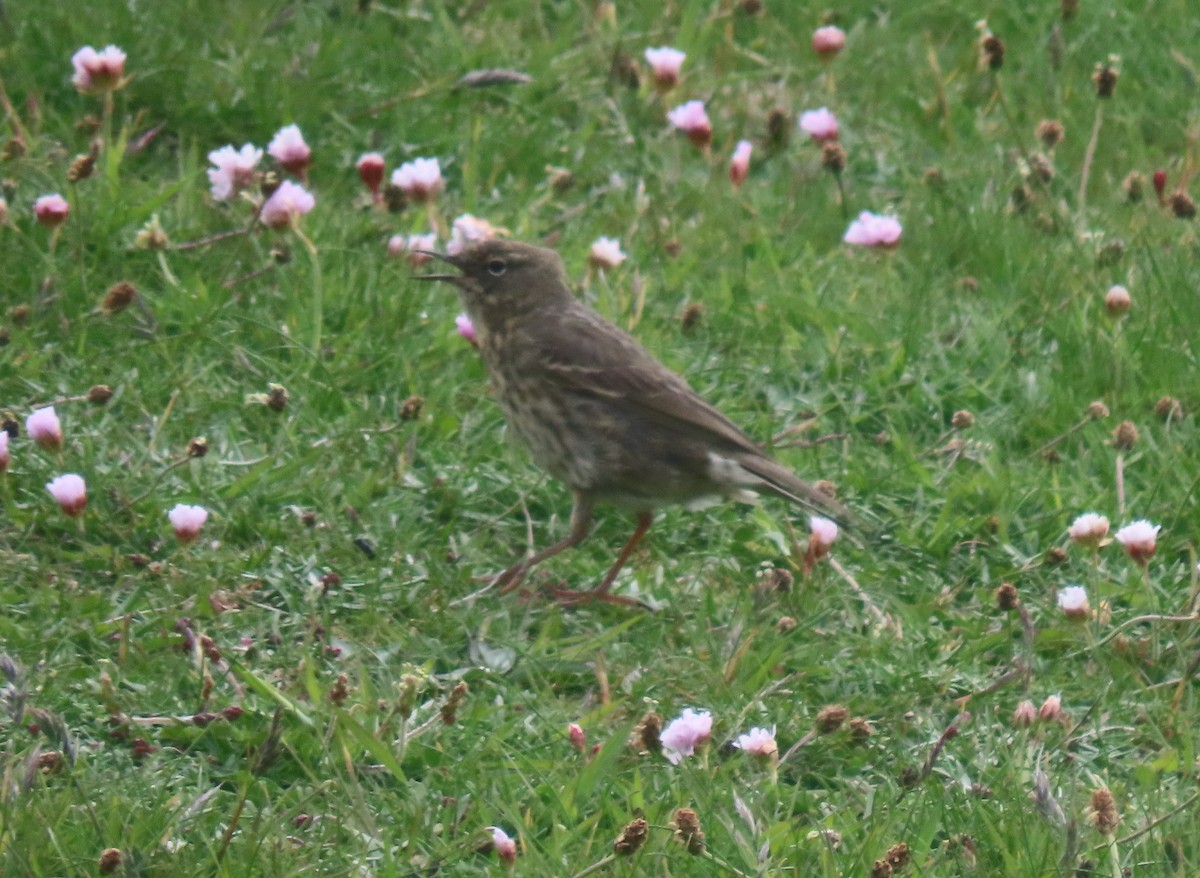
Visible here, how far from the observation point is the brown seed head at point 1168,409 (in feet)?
22.9

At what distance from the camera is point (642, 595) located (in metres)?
6.33

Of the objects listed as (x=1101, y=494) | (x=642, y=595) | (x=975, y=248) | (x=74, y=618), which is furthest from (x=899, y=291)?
(x=74, y=618)

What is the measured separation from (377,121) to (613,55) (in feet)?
4.10

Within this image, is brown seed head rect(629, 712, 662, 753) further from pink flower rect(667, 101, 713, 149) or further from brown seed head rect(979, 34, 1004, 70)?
brown seed head rect(979, 34, 1004, 70)

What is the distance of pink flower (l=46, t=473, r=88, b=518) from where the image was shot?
5801mm

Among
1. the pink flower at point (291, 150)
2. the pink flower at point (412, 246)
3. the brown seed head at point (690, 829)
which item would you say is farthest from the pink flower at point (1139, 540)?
the pink flower at point (291, 150)

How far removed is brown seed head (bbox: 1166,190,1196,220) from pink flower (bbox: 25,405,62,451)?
4331 mm

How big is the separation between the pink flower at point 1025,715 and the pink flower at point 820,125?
378 cm

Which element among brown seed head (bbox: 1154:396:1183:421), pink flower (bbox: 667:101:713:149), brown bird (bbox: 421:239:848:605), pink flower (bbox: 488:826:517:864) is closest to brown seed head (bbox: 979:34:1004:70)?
pink flower (bbox: 667:101:713:149)

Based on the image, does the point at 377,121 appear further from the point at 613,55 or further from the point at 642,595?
the point at 642,595

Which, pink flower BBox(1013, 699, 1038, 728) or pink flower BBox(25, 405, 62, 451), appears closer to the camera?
pink flower BBox(1013, 699, 1038, 728)

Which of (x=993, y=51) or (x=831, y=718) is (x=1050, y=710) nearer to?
(x=831, y=718)

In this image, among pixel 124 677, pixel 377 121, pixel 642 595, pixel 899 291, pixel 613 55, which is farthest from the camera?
pixel 613 55

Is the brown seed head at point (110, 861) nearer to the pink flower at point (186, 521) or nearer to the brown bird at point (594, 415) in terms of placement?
the pink flower at point (186, 521)
